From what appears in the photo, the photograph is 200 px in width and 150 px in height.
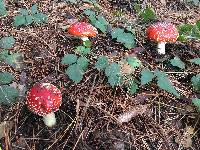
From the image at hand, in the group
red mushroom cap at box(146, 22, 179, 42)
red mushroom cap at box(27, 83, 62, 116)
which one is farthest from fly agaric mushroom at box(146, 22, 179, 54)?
red mushroom cap at box(27, 83, 62, 116)

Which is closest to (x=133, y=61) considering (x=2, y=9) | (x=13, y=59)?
(x=13, y=59)

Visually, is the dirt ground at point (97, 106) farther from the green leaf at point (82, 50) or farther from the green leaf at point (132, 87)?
the green leaf at point (82, 50)

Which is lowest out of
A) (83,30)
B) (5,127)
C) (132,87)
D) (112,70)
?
(5,127)

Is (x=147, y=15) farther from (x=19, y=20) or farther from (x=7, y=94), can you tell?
(x=7, y=94)

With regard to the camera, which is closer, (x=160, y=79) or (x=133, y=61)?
(x=160, y=79)

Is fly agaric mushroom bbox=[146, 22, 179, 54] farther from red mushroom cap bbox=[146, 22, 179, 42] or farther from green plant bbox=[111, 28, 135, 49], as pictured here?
green plant bbox=[111, 28, 135, 49]

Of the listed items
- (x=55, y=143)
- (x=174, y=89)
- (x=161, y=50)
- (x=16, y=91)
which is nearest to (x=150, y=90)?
(x=174, y=89)
